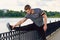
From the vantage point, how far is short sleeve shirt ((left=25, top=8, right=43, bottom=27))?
807 cm

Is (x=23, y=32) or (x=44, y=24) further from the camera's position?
(x=23, y=32)

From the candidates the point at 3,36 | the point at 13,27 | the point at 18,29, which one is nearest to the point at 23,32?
the point at 18,29

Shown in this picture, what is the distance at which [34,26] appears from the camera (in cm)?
878

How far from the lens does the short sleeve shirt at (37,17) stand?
8.07 metres

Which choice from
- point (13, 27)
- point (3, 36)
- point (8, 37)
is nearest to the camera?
point (3, 36)

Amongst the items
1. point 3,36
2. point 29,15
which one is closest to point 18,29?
point 29,15

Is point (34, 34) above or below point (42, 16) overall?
below

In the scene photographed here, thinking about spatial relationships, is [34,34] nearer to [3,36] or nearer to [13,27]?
[13,27]

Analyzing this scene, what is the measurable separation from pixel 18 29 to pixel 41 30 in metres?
0.70

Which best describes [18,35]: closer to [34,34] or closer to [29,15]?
[29,15]

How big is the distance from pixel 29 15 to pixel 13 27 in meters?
0.57

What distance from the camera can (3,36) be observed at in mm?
7027

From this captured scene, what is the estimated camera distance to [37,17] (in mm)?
8148

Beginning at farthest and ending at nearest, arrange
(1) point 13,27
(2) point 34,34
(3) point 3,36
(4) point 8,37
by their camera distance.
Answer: (2) point 34,34 < (1) point 13,27 < (4) point 8,37 < (3) point 3,36
